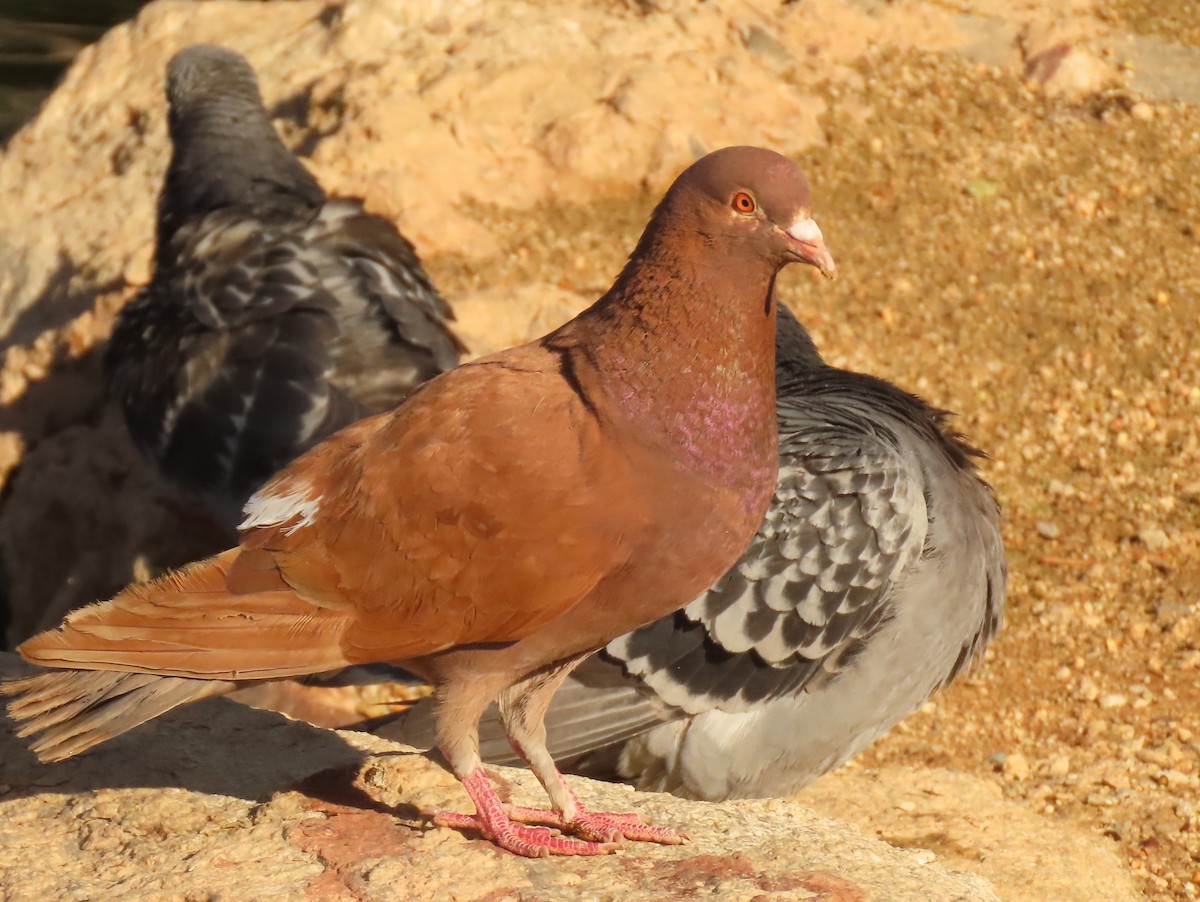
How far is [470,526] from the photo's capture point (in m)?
3.13

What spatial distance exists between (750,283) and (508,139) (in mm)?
4405

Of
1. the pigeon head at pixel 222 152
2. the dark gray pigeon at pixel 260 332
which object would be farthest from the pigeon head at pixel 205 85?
the dark gray pigeon at pixel 260 332

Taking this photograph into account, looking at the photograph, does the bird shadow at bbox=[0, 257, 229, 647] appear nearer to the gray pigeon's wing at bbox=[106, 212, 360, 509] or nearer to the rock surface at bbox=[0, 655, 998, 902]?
the gray pigeon's wing at bbox=[106, 212, 360, 509]

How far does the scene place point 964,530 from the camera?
4801 mm

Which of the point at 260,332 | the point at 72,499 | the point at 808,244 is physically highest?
the point at 808,244

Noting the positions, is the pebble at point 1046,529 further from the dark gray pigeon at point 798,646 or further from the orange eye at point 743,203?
the orange eye at point 743,203

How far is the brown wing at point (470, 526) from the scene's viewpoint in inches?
121

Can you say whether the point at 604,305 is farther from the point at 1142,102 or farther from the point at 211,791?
the point at 1142,102

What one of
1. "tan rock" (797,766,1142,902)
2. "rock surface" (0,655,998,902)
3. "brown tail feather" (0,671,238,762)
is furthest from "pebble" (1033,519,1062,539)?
"brown tail feather" (0,671,238,762)

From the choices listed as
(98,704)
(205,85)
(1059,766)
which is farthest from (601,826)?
(205,85)

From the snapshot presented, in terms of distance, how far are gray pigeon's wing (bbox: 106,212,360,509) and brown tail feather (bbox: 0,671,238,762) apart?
2093mm

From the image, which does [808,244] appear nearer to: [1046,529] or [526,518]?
[526,518]

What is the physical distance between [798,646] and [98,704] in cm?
219

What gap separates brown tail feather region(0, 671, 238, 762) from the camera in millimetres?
3211
